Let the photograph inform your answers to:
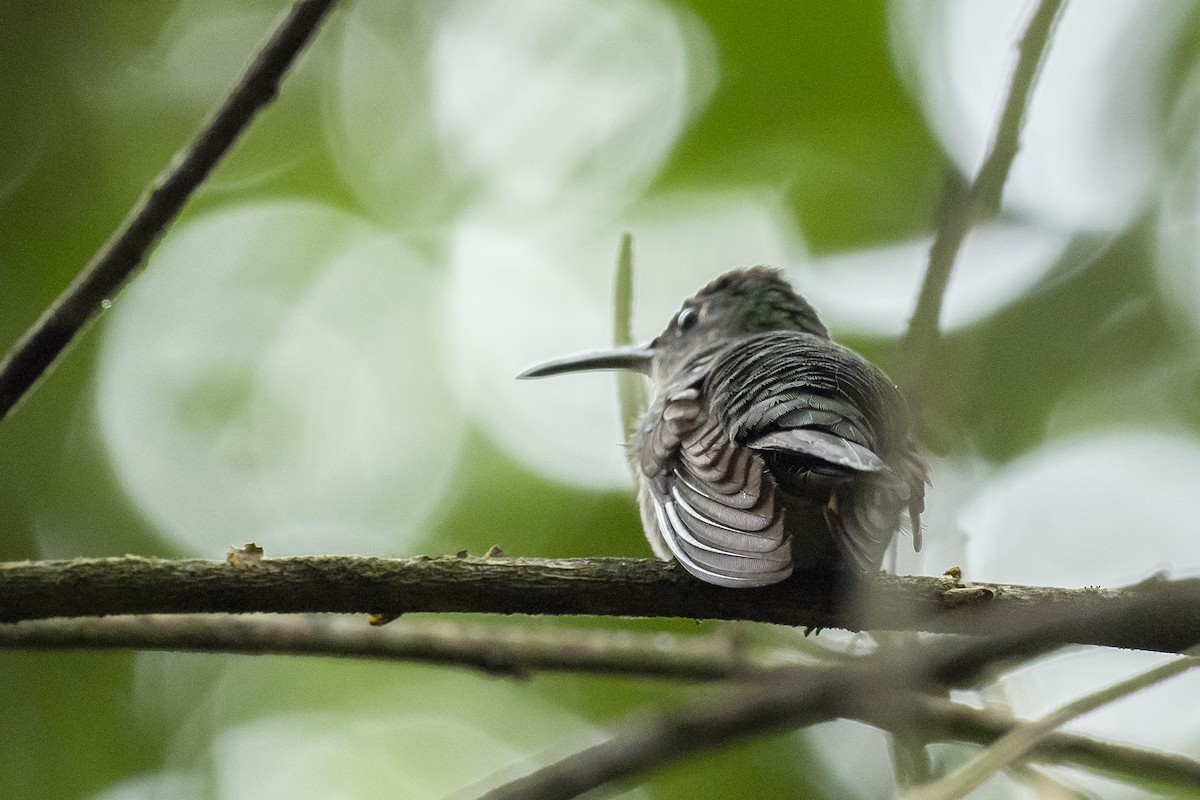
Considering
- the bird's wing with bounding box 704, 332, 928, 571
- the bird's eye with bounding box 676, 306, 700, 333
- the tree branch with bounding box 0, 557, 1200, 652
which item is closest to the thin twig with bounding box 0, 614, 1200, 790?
the tree branch with bounding box 0, 557, 1200, 652

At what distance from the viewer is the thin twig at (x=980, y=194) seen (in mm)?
2934

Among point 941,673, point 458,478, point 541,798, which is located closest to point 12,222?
point 458,478

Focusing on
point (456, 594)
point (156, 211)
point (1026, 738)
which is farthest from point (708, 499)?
point (156, 211)

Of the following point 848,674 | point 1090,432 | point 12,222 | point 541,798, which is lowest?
point 541,798

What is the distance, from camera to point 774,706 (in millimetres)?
3148

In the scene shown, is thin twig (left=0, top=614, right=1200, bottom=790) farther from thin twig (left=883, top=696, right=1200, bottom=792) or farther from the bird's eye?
the bird's eye

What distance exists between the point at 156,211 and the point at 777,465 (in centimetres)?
190

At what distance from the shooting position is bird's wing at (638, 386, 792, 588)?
3.03 m

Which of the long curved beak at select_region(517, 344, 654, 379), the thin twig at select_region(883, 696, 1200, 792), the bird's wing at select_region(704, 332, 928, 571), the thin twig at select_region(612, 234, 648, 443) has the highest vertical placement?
the long curved beak at select_region(517, 344, 654, 379)

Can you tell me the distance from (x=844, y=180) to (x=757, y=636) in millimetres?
3074

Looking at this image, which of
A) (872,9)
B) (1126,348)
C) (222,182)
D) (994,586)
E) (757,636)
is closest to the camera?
(994,586)

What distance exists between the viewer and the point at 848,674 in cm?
286

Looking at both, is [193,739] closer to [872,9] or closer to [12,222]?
[12,222]

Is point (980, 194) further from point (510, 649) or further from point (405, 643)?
point (405, 643)
